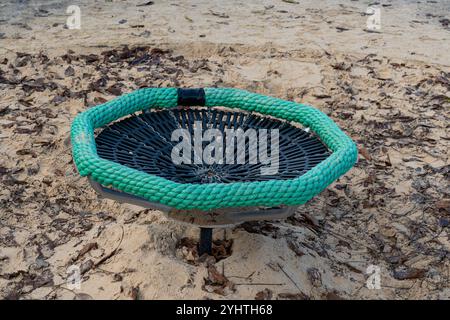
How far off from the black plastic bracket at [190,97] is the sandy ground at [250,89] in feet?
→ 1.77

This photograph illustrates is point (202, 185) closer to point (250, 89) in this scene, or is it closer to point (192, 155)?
point (192, 155)

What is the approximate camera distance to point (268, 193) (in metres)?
2.12

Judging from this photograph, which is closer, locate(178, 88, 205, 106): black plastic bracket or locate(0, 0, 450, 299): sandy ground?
locate(0, 0, 450, 299): sandy ground

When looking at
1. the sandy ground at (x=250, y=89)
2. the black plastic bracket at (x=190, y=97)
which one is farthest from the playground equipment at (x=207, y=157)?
the sandy ground at (x=250, y=89)

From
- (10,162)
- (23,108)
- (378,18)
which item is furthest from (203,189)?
(378,18)

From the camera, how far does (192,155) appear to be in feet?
8.75

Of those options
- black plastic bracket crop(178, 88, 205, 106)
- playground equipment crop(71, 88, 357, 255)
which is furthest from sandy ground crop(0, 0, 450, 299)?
black plastic bracket crop(178, 88, 205, 106)

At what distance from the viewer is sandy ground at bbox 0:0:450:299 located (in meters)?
2.53

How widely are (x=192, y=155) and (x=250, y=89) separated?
62.5 inches

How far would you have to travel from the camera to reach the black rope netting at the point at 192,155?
2484 millimetres

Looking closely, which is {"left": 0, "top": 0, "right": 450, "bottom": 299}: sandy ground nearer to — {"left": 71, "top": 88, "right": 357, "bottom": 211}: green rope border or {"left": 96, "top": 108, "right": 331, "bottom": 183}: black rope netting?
{"left": 96, "top": 108, "right": 331, "bottom": 183}: black rope netting

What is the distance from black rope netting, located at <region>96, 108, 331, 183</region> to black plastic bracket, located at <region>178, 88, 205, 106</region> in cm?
4

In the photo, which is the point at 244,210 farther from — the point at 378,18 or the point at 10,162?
Result: the point at 378,18


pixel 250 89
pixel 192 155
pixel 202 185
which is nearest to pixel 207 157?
pixel 192 155
